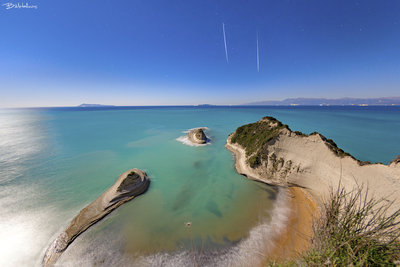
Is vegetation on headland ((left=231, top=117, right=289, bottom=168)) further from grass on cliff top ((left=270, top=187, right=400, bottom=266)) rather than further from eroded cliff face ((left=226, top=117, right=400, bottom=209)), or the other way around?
grass on cliff top ((left=270, top=187, right=400, bottom=266))

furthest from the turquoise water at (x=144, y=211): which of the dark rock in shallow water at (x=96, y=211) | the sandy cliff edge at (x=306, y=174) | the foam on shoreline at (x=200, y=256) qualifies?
the sandy cliff edge at (x=306, y=174)

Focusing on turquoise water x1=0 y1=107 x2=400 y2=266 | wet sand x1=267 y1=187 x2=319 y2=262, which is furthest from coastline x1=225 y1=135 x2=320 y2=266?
turquoise water x1=0 y1=107 x2=400 y2=266

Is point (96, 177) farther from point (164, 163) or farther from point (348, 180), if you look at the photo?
point (348, 180)

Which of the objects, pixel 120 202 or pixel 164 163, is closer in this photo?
pixel 120 202

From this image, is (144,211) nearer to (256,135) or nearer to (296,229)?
(296,229)

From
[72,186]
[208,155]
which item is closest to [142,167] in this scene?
[72,186]
